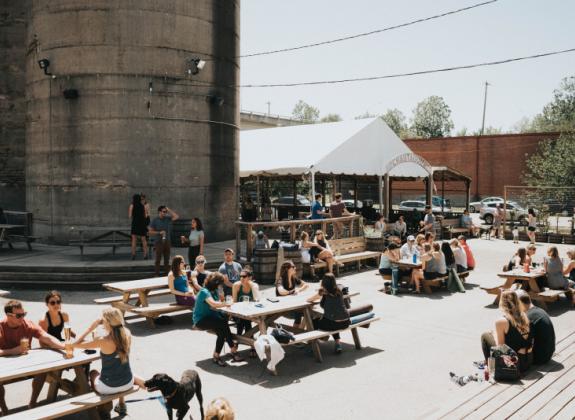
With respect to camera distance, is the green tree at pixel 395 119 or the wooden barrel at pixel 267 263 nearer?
the wooden barrel at pixel 267 263

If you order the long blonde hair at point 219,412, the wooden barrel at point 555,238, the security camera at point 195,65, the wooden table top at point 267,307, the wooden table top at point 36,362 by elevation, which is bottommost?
the wooden barrel at point 555,238

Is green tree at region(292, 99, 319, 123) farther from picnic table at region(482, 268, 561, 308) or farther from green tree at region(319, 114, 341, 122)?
picnic table at region(482, 268, 561, 308)

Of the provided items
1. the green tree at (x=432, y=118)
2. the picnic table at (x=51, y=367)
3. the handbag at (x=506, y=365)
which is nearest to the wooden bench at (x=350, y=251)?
the handbag at (x=506, y=365)

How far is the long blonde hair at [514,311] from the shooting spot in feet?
24.2

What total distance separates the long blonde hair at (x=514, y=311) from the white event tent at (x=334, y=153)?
1209 cm

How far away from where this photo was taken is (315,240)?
1533 centimetres

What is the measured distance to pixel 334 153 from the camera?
20.3 m

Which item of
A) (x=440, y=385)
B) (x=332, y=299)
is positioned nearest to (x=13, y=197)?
(x=332, y=299)

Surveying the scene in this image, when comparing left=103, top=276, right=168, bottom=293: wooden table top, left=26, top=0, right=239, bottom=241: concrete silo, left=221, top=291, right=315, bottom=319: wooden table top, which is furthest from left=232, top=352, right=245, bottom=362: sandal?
left=26, top=0, right=239, bottom=241: concrete silo

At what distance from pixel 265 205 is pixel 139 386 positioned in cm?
1871

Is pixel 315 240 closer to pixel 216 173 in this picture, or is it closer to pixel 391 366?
pixel 216 173

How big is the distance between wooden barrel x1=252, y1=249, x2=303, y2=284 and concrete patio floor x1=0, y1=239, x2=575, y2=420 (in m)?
2.89

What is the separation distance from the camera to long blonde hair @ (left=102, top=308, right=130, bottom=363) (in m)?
5.88

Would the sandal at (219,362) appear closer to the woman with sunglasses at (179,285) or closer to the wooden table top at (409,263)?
the woman with sunglasses at (179,285)
